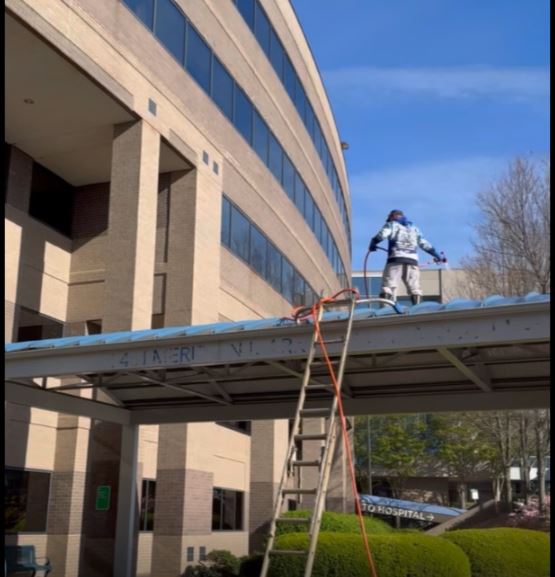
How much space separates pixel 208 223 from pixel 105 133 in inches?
160

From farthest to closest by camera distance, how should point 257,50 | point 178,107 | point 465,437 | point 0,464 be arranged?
point 465,437 → point 257,50 → point 178,107 → point 0,464

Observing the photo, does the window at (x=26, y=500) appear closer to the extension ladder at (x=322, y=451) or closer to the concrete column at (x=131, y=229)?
the concrete column at (x=131, y=229)

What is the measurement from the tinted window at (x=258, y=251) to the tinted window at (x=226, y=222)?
7.70ft

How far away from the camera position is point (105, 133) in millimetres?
21156

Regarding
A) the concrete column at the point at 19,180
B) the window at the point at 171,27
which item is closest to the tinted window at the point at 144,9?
the window at the point at 171,27

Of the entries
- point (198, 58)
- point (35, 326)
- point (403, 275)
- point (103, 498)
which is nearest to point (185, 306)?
point (35, 326)

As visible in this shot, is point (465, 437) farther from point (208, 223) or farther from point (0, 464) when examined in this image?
point (0, 464)

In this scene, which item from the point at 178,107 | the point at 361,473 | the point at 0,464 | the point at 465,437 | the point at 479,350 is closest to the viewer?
the point at 0,464

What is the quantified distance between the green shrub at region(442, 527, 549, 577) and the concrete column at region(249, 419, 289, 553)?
1384 cm

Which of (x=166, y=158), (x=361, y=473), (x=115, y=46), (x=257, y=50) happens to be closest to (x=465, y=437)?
(x=361, y=473)

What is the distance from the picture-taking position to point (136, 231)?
19.6 meters

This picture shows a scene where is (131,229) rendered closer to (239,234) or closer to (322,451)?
(239,234)

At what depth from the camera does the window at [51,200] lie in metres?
22.6

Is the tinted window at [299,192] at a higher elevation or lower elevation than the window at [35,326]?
higher
